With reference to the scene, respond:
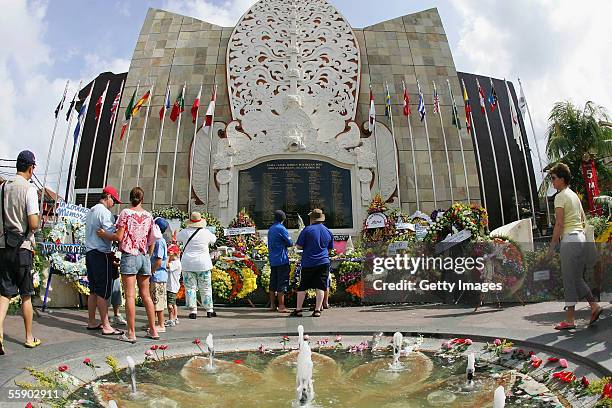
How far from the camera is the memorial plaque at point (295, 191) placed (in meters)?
15.1

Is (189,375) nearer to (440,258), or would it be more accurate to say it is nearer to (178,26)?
(440,258)

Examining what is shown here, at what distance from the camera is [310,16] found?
1780 centimetres

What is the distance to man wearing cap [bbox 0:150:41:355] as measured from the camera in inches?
188

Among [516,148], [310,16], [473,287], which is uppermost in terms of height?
[310,16]

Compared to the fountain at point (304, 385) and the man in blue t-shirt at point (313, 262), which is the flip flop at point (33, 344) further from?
the man in blue t-shirt at point (313, 262)

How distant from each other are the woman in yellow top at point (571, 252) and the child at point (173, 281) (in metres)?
4.71

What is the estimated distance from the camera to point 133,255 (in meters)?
5.59

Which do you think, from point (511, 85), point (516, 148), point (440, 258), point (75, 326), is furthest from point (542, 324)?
point (511, 85)

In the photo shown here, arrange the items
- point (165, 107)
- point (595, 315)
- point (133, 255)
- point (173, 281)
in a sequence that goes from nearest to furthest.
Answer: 1. point (595, 315)
2. point (133, 255)
3. point (173, 281)
4. point (165, 107)

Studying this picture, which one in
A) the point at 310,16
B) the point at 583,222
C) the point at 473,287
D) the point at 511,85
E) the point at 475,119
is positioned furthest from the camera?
the point at 511,85

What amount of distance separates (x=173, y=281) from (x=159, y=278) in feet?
1.81

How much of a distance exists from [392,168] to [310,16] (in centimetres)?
617

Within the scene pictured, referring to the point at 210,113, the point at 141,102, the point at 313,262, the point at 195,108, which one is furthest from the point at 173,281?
the point at 141,102

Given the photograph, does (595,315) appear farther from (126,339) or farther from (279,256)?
(126,339)
